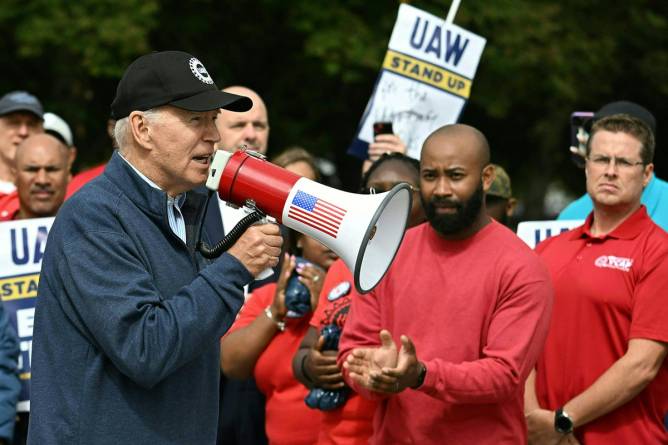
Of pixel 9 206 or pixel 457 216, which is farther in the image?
pixel 9 206

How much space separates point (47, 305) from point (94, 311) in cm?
23

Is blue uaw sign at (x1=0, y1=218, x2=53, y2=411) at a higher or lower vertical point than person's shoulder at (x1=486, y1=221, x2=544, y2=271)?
lower

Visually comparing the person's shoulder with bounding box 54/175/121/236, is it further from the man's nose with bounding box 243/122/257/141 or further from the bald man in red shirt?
the man's nose with bounding box 243/122/257/141

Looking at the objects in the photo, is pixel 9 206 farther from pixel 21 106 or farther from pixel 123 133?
pixel 123 133

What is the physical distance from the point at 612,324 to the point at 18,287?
3.34 meters

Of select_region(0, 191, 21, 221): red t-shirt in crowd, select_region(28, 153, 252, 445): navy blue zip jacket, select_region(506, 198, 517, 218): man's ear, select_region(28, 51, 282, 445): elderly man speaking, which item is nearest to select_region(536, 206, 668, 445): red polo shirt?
select_region(506, 198, 517, 218): man's ear

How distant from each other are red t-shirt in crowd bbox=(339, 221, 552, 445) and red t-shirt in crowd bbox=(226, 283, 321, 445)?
887mm

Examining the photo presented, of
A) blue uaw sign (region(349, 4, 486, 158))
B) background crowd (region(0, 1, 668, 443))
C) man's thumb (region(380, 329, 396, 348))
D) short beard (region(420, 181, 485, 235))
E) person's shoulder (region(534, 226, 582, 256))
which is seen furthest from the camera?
blue uaw sign (region(349, 4, 486, 158))

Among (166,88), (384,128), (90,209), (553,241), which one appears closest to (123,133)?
(166,88)

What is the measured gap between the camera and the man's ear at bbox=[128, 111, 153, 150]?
3787mm

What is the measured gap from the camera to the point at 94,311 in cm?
354

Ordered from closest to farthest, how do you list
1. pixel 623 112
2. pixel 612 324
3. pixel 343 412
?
pixel 612 324, pixel 343 412, pixel 623 112

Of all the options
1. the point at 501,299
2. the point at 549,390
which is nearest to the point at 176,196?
→ the point at 501,299

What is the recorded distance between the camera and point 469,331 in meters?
4.52
